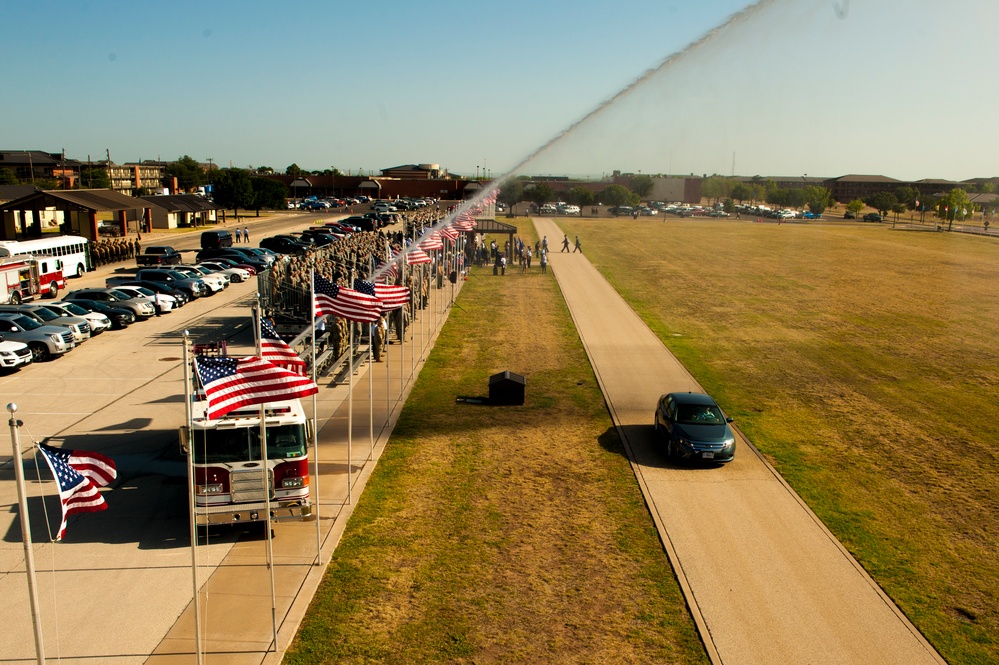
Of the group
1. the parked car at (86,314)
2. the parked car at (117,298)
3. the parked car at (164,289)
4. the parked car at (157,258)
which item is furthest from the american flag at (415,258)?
the parked car at (157,258)

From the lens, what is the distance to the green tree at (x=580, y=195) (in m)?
117

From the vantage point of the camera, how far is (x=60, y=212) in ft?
221

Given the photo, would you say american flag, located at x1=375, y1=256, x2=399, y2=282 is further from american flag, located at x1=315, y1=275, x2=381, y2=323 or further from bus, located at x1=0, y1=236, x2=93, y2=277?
bus, located at x1=0, y1=236, x2=93, y2=277

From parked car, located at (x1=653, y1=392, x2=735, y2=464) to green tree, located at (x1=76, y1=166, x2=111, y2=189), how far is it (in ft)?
344

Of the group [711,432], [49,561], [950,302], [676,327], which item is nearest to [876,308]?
[950,302]

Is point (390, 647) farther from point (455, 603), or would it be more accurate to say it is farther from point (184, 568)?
point (184, 568)

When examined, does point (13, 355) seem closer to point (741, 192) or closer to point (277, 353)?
point (277, 353)

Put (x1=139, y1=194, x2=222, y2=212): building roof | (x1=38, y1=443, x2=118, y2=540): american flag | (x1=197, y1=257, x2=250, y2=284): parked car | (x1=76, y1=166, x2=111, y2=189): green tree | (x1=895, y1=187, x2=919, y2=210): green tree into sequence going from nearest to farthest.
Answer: (x1=38, y1=443, x2=118, y2=540): american flag
(x1=197, y1=257, x2=250, y2=284): parked car
(x1=139, y1=194, x2=222, y2=212): building roof
(x1=76, y1=166, x2=111, y2=189): green tree
(x1=895, y1=187, x2=919, y2=210): green tree

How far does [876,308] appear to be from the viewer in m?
45.1

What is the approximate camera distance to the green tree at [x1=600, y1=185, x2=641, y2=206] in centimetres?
11554

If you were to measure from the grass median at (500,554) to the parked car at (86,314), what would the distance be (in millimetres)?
15679

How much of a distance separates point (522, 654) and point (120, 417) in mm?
14529

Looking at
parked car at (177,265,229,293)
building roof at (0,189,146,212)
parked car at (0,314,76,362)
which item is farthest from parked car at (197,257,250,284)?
parked car at (0,314,76,362)

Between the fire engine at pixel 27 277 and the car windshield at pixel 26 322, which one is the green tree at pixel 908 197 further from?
the car windshield at pixel 26 322
